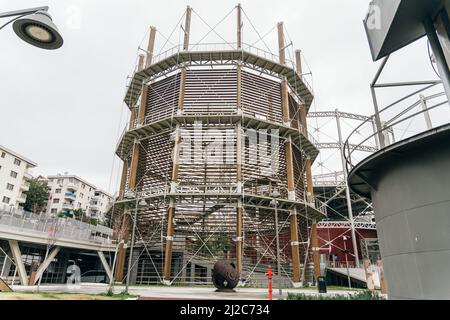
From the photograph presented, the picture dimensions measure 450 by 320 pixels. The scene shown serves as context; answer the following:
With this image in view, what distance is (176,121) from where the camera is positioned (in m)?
22.0

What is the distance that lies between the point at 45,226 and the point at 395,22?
26.2 meters

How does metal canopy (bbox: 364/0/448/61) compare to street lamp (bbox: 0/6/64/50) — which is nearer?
street lamp (bbox: 0/6/64/50)

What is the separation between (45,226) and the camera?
22.4 meters

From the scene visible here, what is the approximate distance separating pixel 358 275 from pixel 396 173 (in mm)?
21908

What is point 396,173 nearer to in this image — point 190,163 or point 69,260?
point 190,163

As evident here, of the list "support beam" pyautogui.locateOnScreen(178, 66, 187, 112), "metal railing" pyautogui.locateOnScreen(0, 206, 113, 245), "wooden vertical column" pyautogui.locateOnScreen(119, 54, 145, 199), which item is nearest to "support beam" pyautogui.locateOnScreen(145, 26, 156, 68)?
"wooden vertical column" pyautogui.locateOnScreen(119, 54, 145, 199)

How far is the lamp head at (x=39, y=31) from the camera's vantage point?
421cm

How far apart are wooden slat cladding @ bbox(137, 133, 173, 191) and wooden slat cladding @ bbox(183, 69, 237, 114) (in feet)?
11.5

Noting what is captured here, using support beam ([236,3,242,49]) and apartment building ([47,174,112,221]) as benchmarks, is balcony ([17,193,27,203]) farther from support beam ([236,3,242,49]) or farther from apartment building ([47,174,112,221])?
support beam ([236,3,242,49])

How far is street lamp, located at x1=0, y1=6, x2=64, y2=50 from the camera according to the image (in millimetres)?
4172

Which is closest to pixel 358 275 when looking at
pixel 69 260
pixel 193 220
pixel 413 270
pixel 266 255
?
pixel 266 255

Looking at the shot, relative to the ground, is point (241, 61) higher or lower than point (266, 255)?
higher

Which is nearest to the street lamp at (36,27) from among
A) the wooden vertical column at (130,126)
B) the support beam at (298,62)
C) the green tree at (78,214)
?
the wooden vertical column at (130,126)

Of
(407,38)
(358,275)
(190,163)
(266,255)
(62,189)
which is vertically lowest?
(358,275)
